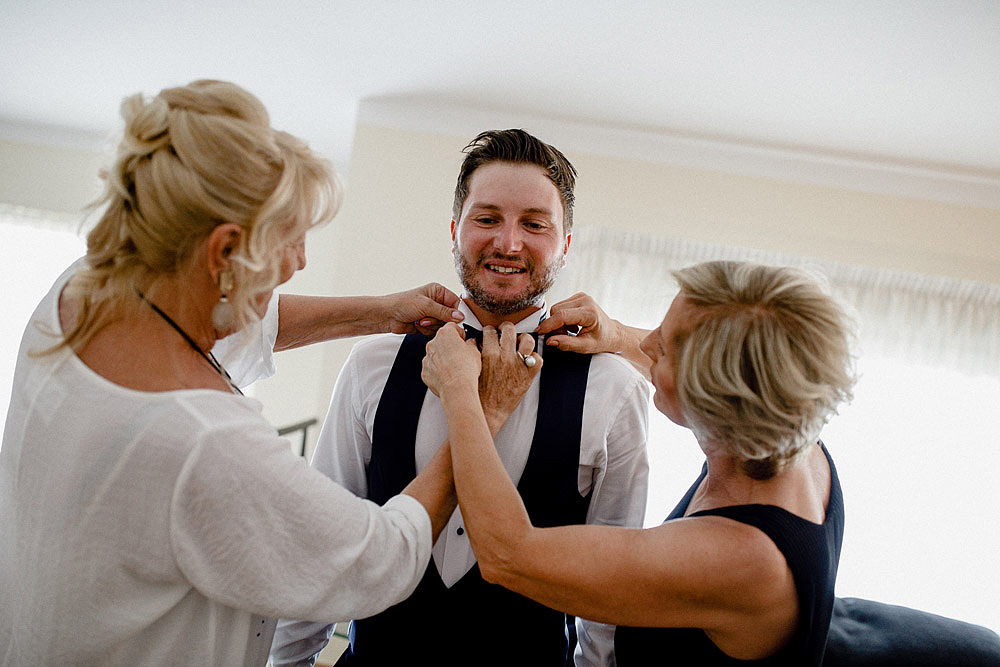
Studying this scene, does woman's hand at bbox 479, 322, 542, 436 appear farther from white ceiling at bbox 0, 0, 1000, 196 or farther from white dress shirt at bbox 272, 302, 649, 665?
white ceiling at bbox 0, 0, 1000, 196

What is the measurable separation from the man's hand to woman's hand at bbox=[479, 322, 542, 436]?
20 centimetres

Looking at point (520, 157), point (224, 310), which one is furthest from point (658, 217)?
point (224, 310)

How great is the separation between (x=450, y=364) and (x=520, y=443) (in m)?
0.27

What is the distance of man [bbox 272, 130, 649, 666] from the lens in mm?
1357

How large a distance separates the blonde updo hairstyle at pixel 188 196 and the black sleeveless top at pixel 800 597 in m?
0.87

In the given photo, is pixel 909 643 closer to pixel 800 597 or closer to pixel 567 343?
pixel 800 597

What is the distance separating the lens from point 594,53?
2602 millimetres

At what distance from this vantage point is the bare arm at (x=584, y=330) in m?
1.45

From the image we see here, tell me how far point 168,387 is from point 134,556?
0.23 m

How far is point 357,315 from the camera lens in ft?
5.25

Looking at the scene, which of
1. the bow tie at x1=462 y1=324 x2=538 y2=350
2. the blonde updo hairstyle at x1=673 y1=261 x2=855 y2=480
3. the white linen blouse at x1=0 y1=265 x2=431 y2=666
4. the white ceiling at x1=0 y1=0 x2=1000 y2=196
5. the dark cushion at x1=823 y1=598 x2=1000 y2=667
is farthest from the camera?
the white ceiling at x1=0 y1=0 x2=1000 y2=196

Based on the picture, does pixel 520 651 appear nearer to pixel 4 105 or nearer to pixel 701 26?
pixel 701 26

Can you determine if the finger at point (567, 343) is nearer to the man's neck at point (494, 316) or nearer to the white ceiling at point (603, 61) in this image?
the man's neck at point (494, 316)

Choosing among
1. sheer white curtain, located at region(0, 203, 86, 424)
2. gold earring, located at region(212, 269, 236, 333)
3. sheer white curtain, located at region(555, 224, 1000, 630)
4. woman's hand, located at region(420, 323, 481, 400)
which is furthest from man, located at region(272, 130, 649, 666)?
sheer white curtain, located at region(0, 203, 86, 424)
